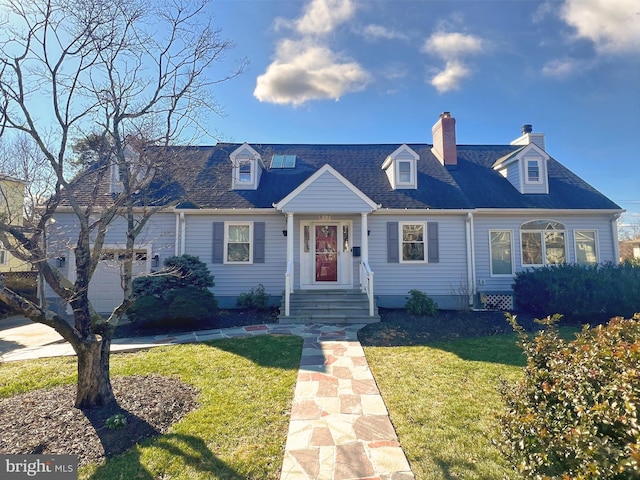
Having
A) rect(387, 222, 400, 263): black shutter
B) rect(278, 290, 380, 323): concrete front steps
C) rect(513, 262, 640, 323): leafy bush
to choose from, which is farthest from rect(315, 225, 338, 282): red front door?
rect(513, 262, 640, 323): leafy bush

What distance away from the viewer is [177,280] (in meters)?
8.94

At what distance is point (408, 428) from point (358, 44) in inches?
419

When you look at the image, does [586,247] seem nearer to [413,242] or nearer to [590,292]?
[590,292]

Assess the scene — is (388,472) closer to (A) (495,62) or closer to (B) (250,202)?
(B) (250,202)

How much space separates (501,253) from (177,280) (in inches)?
453

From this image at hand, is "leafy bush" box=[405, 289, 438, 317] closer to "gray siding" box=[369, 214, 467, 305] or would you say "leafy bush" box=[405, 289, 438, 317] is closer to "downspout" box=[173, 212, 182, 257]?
"gray siding" box=[369, 214, 467, 305]

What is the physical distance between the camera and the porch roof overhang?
995cm

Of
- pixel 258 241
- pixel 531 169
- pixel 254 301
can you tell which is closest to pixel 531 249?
pixel 531 169

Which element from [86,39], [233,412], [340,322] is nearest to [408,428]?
[233,412]

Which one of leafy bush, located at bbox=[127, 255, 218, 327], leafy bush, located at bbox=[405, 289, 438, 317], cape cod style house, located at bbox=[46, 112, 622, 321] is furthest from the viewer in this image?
cape cod style house, located at bbox=[46, 112, 622, 321]

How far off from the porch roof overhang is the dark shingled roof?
4.85ft

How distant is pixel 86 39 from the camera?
4.53 metres

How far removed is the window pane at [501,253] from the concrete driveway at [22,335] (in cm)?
1421

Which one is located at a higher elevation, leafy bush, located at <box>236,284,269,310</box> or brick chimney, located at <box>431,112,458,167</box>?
brick chimney, located at <box>431,112,458,167</box>
